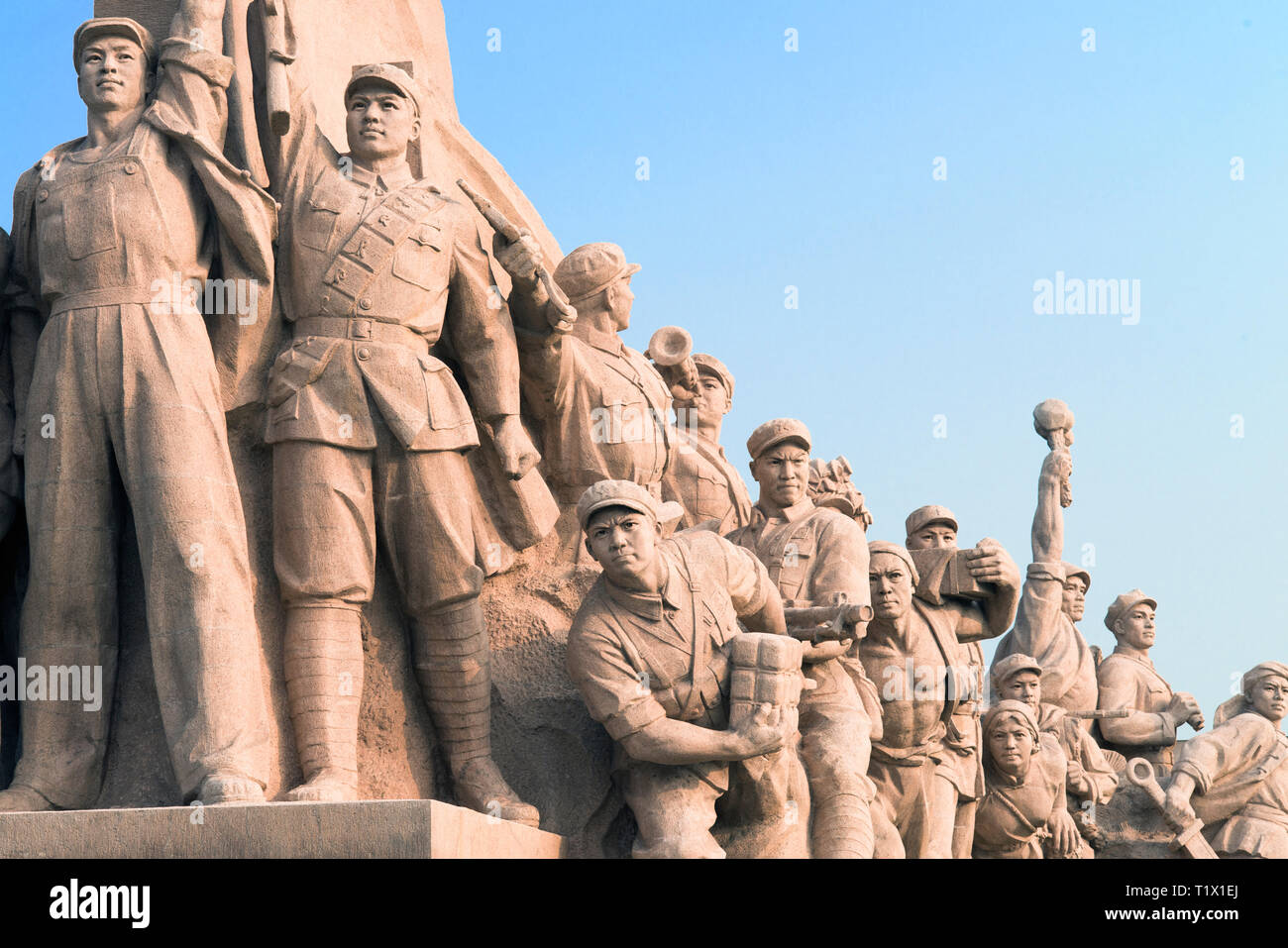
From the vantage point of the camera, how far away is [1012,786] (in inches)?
467

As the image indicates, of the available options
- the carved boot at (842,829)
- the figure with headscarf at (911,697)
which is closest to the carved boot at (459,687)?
the carved boot at (842,829)

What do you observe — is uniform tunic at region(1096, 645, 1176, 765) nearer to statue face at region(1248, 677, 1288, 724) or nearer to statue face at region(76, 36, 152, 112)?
statue face at region(1248, 677, 1288, 724)

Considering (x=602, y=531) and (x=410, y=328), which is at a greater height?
(x=410, y=328)

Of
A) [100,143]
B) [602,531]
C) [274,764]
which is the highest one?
[100,143]

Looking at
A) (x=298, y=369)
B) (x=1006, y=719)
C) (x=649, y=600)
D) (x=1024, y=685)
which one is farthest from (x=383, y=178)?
(x=1024, y=685)

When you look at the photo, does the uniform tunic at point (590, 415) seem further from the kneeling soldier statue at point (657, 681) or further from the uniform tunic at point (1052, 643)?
the uniform tunic at point (1052, 643)

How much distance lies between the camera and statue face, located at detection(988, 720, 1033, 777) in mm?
11734

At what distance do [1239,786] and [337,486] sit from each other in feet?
26.0

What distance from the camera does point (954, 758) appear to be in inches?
429

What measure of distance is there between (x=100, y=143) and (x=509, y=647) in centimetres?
276

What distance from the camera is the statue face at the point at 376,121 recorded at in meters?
8.82

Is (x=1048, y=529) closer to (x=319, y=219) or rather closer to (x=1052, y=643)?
(x=1052, y=643)
